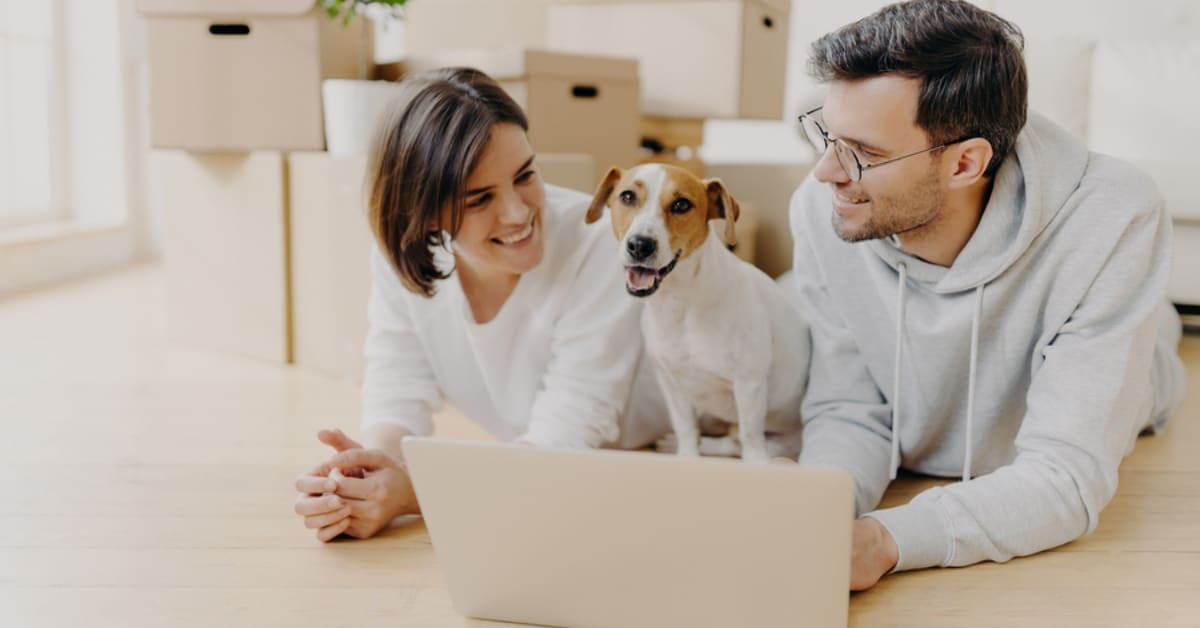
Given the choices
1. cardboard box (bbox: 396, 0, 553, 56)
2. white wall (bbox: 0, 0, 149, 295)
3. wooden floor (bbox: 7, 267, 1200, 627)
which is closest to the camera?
wooden floor (bbox: 7, 267, 1200, 627)

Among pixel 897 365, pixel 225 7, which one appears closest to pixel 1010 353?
pixel 897 365

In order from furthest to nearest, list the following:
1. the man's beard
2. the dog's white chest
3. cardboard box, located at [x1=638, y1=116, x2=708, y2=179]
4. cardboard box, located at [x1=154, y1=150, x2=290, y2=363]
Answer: cardboard box, located at [x1=638, y1=116, x2=708, y2=179]
cardboard box, located at [x1=154, y1=150, x2=290, y2=363]
the dog's white chest
the man's beard

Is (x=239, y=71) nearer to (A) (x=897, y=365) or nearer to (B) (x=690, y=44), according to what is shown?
(B) (x=690, y=44)

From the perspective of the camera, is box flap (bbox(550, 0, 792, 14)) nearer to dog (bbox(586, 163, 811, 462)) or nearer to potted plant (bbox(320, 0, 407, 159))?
potted plant (bbox(320, 0, 407, 159))

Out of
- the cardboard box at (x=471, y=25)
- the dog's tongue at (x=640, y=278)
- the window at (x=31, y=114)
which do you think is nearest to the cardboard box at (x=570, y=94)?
the cardboard box at (x=471, y=25)

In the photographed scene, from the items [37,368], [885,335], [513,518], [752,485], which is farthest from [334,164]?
[752,485]

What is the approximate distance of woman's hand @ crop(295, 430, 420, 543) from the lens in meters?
1.39

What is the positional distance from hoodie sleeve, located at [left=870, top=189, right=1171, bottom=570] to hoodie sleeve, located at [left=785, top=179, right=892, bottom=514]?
7.8 inches

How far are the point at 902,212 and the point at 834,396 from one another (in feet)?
1.20

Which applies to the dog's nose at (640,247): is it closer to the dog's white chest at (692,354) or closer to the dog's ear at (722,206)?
the dog's ear at (722,206)

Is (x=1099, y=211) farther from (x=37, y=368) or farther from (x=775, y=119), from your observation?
(x=37, y=368)

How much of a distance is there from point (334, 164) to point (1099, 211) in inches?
60.4

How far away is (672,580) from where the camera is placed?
3.54 feet

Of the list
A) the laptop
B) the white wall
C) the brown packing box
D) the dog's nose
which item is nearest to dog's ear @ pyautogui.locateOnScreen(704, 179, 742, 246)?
the dog's nose
